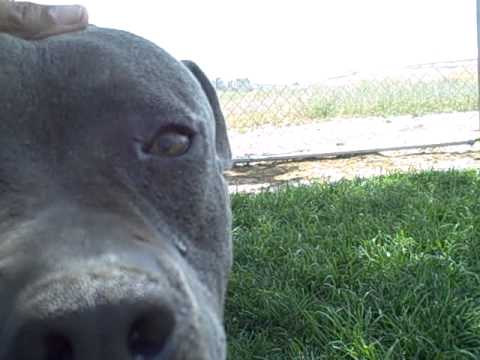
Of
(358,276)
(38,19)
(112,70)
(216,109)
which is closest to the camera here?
(112,70)

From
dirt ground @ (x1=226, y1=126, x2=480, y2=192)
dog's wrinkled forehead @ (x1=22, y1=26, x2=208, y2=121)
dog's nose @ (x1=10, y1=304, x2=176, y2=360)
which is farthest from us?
dirt ground @ (x1=226, y1=126, x2=480, y2=192)

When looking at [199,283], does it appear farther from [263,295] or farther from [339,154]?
[339,154]

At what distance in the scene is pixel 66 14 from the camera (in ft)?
7.62

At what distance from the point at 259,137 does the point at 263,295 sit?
5.53 meters

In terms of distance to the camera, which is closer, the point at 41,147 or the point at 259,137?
the point at 41,147

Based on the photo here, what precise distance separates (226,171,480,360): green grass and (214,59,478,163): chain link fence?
10.6ft

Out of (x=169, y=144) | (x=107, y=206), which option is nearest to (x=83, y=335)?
(x=107, y=206)

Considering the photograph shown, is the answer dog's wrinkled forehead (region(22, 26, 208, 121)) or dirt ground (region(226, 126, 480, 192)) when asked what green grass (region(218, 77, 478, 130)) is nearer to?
dirt ground (region(226, 126, 480, 192))

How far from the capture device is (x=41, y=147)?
185 cm

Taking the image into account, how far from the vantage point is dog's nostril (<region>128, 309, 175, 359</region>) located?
4.54ft

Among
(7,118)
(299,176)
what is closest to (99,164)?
(7,118)

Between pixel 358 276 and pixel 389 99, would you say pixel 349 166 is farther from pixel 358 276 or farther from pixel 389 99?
pixel 358 276

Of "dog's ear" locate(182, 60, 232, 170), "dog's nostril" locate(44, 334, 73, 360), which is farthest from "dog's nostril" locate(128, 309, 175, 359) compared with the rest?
"dog's ear" locate(182, 60, 232, 170)

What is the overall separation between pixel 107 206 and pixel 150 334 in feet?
1.30
